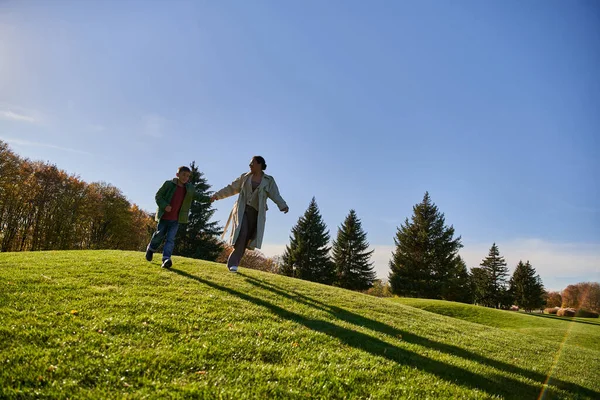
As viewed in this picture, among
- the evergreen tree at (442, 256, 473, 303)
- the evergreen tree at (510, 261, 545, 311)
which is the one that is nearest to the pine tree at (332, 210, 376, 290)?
the evergreen tree at (442, 256, 473, 303)

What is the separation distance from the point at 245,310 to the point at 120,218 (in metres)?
50.1

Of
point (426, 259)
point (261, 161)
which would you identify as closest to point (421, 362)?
point (261, 161)

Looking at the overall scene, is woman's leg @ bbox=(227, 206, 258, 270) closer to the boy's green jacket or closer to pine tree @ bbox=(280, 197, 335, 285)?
the boy's green jacket

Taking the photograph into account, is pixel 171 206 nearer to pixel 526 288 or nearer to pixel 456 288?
pixel 456 288

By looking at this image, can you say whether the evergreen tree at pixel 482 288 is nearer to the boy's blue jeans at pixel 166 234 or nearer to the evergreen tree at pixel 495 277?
the evergreen tree at pixel 495 277

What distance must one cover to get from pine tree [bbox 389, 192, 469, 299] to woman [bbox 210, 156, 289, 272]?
41194mm

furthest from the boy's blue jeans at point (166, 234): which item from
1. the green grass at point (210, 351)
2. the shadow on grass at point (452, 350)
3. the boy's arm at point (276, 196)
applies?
the shadow on grass at point (452, 350)

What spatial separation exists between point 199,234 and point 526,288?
66.1 m

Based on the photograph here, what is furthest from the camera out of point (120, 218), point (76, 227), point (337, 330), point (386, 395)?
point (120, 218)

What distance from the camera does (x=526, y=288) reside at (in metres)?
61.3

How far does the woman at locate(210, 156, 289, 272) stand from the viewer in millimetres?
8609

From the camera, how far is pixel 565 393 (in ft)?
15.6

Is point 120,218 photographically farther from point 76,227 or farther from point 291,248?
point 291,248

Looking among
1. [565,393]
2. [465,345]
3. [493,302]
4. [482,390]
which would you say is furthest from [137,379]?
[493,302]
